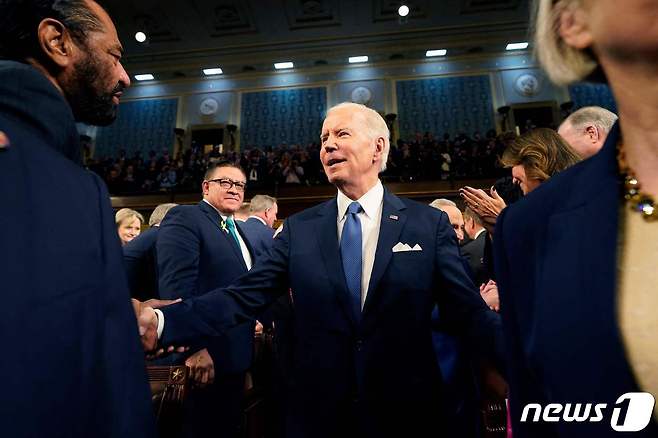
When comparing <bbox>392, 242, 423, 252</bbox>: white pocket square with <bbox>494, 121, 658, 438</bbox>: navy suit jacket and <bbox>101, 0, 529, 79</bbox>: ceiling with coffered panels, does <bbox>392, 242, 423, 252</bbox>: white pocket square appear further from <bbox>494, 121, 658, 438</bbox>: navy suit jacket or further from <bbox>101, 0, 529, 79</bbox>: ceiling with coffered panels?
<bbox>101, 0, 529, 79</bbox>: ceiling with coffered panels

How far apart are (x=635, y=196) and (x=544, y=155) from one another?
3.70ft

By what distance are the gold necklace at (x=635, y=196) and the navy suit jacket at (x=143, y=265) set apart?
8.78ft

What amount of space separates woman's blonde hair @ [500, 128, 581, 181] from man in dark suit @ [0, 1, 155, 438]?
4.92 ft

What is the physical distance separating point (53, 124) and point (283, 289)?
1.04m

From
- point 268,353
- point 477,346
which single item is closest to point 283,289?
point 477,346

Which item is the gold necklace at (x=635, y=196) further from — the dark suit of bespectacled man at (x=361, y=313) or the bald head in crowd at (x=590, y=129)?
the bald head in crowd at (x=590, y=129)

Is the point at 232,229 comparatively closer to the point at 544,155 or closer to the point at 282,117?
the point at 544,155

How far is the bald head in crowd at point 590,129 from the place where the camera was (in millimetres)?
1945

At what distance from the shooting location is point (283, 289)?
5.09 ft

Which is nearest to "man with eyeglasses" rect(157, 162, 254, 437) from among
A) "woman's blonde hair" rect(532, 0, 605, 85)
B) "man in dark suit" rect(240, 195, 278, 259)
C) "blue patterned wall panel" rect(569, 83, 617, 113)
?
"man in dark suit" rect(240, 195, 278, 259)

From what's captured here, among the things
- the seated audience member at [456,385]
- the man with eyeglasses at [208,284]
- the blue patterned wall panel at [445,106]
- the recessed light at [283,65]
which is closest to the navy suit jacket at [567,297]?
the seated audience member at [456,385]

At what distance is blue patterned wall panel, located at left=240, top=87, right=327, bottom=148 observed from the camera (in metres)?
12.2

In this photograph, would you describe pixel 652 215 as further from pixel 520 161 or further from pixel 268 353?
pixel 268 353

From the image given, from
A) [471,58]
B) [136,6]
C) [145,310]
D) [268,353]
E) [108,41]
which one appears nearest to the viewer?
[108,41]
